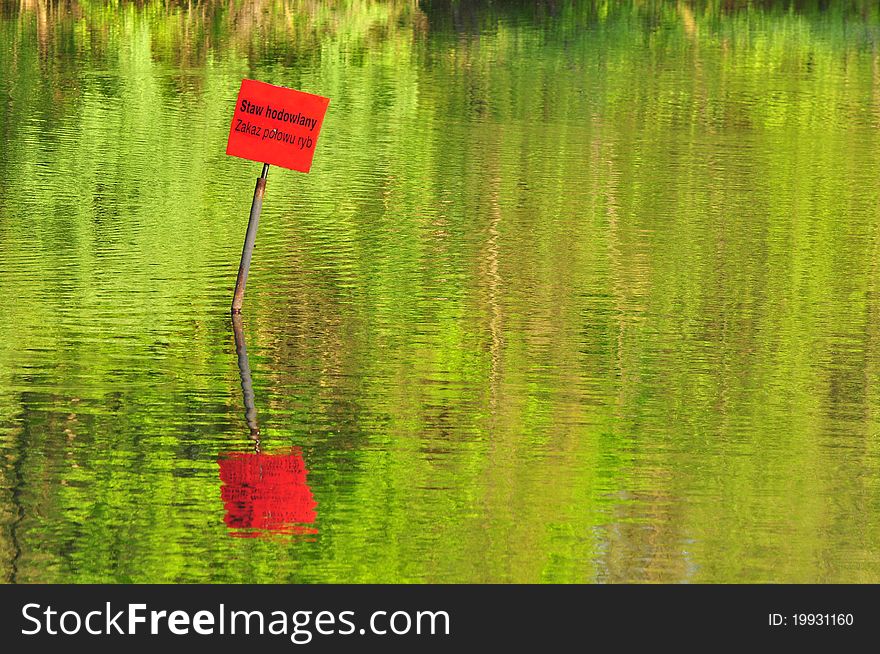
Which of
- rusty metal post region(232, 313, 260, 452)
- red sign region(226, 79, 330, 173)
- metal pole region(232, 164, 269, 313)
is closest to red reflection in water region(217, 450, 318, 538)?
rusty metal post region(232, 313, 260, 452)

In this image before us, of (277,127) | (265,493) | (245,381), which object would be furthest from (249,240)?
(265,493)

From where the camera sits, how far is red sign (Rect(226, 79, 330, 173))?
13.8m

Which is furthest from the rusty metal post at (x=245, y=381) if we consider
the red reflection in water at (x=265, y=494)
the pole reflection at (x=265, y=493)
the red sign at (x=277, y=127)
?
the red sign at (x=277, y=127)

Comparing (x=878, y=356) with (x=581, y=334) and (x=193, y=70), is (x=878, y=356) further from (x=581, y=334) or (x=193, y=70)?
(x=193, y=70)

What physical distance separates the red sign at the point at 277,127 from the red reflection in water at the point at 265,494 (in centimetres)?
352

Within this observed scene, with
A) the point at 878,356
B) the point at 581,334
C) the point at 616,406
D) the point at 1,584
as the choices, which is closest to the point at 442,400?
the point at 616,406

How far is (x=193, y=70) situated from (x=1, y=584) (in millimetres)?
27782

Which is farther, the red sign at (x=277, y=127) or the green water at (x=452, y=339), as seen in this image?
the red sign at (x=277, y=127)

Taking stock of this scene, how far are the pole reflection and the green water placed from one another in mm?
81

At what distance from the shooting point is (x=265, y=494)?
10.1m

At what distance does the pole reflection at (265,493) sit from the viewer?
959 cm

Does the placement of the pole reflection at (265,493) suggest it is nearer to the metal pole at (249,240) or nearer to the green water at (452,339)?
the green water at (452,339)

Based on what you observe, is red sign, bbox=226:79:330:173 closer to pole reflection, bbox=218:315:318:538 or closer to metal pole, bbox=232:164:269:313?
metal pole, bbox=232:164:269:313

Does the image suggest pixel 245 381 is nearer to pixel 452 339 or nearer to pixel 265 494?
pixel 452 339
